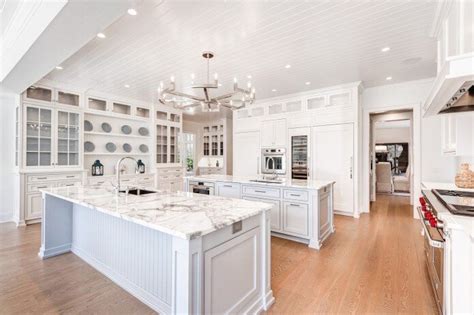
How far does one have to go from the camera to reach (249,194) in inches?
145

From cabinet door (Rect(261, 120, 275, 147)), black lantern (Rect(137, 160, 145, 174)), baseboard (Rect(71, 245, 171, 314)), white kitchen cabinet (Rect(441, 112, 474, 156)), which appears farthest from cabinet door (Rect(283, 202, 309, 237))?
black lantern (Rect(137, 160, 145, 174))

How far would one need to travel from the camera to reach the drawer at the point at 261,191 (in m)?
3.45

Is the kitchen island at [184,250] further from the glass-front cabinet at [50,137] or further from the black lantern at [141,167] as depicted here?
the black lantern at [141,167]

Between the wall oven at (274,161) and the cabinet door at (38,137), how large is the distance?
459 cm

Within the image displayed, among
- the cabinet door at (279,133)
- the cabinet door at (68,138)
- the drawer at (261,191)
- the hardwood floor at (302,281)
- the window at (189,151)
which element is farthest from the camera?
the window at (189,151)

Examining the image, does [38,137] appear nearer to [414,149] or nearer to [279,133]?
[279,133]

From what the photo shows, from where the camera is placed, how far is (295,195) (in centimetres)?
329

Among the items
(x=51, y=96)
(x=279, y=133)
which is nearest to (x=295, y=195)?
(x=279, y=133)

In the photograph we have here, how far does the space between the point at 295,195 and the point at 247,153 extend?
10.9 feet

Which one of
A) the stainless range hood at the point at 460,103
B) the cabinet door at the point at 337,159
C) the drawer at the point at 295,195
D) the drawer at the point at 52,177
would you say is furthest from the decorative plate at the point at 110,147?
the stainless range hood at the point at 460,103

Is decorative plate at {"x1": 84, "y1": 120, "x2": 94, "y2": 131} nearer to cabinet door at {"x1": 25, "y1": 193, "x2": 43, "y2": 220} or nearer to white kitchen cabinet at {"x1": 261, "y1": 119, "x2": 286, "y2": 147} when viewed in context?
cabinet door at {"x1": 25, "y1": 193, "x2": 43, "y2": 220}

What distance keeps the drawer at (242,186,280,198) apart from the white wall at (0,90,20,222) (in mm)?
4422

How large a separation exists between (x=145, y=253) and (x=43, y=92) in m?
4.32

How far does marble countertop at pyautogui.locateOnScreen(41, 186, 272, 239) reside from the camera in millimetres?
1370
